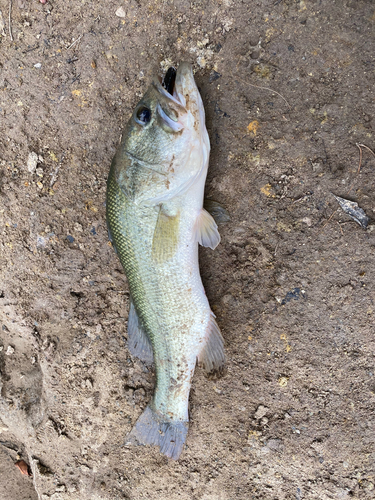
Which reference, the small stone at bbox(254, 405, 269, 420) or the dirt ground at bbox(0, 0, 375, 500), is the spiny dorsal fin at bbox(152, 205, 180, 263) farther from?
the small stone at bbox(254, 405, 269, 420)

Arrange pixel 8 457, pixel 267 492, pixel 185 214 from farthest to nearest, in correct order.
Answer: pixel 8 457
pixel 267 492
pixel 185 214

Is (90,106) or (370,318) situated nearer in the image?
(370,318)

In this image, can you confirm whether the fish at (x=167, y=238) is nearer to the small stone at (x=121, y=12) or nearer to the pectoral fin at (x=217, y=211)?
the pectoral fin at (x=217, y=211)

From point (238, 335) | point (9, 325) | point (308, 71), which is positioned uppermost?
point (308, 71)

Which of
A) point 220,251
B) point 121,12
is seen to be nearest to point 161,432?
point 220,251

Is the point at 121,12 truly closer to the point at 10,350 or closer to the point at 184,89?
the point at 184,89

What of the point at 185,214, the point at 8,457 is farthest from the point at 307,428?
the point at 8,457

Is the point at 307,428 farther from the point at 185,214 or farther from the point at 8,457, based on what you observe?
the point at 8,457
